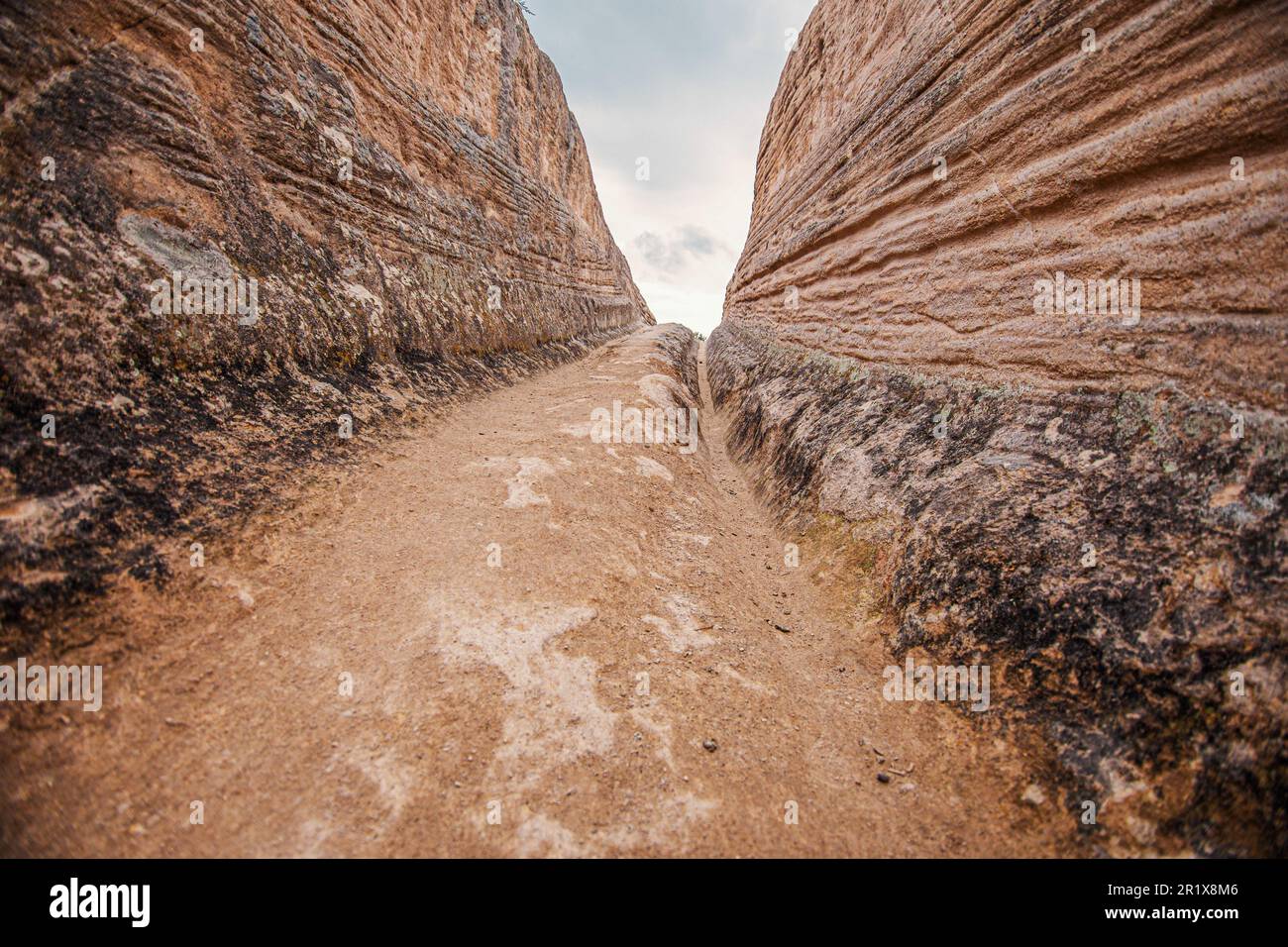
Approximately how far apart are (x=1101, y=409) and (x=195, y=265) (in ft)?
25.0

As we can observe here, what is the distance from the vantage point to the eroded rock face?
229 cm

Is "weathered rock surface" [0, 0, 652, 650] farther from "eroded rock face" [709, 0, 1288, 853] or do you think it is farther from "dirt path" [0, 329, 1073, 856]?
"eroded rock face" [709, 0, 1288, 853]

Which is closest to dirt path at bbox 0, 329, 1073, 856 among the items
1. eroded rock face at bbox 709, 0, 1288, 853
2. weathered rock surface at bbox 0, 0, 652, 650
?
eroded rock face at bbox 709, 0, 1288, 853

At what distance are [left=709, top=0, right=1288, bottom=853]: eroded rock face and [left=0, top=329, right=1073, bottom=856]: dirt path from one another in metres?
0.59

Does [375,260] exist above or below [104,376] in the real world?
above

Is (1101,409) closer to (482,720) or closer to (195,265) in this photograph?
(482,720)

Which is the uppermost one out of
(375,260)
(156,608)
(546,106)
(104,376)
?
(546,106)

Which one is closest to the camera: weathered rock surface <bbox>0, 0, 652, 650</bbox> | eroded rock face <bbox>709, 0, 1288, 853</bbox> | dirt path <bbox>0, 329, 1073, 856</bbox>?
dirt path <bbox>0, 329, 1073, 856</bbox>

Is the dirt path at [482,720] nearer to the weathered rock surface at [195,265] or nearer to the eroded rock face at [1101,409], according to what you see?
the eroded rock face at [1101,409]

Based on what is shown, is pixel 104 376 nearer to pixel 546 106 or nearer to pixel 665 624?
pixel 665 624

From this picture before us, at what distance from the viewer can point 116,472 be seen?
3062mm

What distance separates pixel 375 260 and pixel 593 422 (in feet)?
13.5
